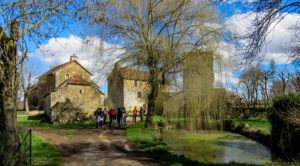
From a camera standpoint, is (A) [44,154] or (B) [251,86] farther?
(B) [251,86]

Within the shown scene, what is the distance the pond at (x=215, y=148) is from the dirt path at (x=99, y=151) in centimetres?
305

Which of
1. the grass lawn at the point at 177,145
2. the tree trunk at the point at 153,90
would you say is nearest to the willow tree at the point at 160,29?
the tree trunk at the point at 153,90

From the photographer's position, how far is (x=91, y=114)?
38469mm

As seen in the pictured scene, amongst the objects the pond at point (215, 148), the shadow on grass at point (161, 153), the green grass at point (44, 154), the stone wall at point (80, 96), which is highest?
the stone wall at point (80, 96)

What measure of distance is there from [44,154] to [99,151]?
2529 mm

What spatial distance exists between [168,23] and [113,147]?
401 inches

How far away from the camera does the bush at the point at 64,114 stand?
30.5 meters

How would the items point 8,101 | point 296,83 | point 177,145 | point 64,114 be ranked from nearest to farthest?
point 8,101, point 177,145, point 64,114, point 296,83

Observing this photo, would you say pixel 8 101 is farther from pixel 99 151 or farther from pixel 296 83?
pixel 296 83

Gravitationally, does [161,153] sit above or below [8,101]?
below

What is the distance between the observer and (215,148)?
20406mm

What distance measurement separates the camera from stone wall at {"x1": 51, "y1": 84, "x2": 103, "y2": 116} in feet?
127

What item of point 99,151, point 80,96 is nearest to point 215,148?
point 99,151

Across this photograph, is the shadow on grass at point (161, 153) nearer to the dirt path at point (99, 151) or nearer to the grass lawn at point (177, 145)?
the grass lawn at point (177, 145)
